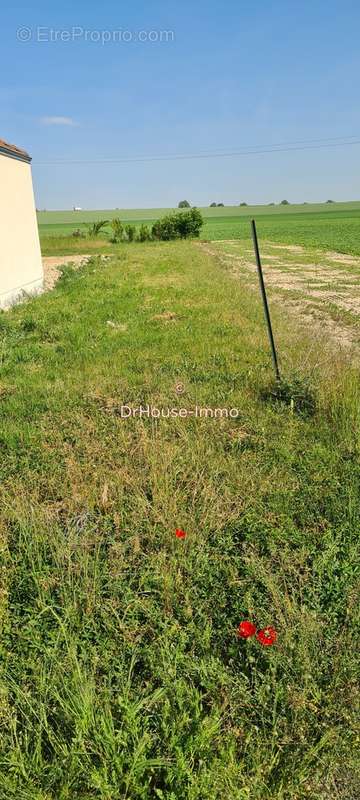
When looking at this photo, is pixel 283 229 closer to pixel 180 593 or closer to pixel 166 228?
pixel 166 228

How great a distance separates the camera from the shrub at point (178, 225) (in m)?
36.8

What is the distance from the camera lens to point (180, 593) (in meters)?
2.18

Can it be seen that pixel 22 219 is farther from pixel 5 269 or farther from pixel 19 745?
pixel 19 745

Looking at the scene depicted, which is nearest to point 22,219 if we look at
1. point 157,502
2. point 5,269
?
point 5,269

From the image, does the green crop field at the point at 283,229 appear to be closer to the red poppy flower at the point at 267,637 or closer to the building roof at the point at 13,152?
the building roof at the point at 13,152

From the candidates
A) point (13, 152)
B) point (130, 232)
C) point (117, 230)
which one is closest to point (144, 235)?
point (130, 232)

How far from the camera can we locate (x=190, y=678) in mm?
1750

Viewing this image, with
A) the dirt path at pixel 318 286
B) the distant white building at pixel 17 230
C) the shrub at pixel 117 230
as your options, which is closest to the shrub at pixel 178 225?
the shrub at pixel 117 230

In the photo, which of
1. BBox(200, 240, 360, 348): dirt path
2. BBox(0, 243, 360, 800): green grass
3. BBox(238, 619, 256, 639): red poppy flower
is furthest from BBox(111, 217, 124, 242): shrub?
BBox(238, 619, 256, 639): red poppy flower

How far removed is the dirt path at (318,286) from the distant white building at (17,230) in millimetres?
6222

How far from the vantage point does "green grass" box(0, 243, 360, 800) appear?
4.84 ft

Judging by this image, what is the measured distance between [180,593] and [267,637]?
1.68 ft

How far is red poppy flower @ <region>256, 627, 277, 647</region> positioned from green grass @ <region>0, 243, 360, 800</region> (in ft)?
0.16

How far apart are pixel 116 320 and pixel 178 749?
24.4 feet
